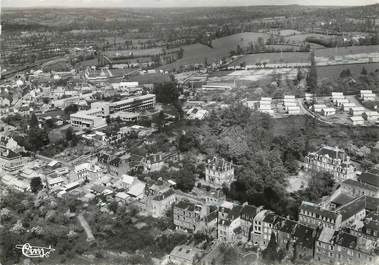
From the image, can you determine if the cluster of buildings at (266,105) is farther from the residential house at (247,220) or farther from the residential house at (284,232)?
the residential house at (284,232)

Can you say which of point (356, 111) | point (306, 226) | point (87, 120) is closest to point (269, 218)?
point (306, 226)

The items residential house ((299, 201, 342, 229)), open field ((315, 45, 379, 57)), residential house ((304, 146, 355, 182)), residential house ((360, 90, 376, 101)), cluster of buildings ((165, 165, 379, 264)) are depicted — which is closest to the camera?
cluster of buildings ((165, 165, 379, 264))

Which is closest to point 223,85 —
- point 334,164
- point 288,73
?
point 288,73

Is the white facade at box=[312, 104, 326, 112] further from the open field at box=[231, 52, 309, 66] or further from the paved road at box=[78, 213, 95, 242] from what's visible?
the paved road at box=[78, 213, 95, 242]

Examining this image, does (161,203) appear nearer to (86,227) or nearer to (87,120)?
(86,227)

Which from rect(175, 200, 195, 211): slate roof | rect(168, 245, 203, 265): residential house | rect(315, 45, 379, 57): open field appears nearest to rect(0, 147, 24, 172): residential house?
rect(175, 200, 195, 211): slate roof

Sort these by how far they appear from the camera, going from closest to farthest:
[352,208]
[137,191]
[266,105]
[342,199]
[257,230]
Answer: [257,230] → [352,208] → [342,199] → [137,191] → [266,105]

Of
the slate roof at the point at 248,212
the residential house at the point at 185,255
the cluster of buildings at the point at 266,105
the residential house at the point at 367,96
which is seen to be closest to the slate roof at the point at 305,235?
the slate roof at the point at 248,212
